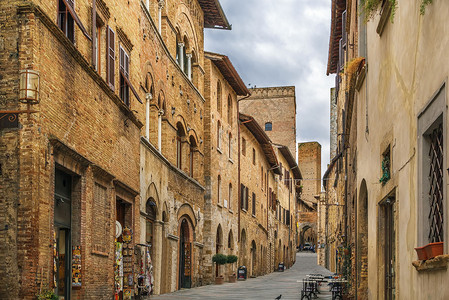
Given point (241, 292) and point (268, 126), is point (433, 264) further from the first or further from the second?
point (268, 126)

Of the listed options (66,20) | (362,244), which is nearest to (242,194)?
(362,244)

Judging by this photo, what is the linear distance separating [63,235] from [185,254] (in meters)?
12.3

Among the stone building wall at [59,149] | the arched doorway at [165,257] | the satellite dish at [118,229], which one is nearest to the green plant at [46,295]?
the stone building wall at [59,149]

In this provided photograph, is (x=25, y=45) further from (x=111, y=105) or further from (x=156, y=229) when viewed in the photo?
(x=156, y=229)

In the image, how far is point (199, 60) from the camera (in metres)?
26.6

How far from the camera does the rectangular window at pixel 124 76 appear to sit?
1544cm

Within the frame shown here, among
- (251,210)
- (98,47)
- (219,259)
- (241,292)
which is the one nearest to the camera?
(98,47)

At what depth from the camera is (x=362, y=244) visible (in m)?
13.7

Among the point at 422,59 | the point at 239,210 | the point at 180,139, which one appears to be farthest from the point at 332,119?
the point at 422,59

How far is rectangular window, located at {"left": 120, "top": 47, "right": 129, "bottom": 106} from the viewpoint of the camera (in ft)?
50.6

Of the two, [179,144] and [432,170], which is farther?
[179,144]

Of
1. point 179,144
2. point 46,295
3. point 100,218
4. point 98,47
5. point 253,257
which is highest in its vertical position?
point 98,47

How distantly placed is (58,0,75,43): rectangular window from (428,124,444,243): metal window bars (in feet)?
24.4

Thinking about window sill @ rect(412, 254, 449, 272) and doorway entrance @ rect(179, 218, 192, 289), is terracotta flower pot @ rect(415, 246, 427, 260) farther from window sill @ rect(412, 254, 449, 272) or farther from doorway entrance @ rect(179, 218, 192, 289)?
doorway entrance @ rect(179, 218, 192, 289)
